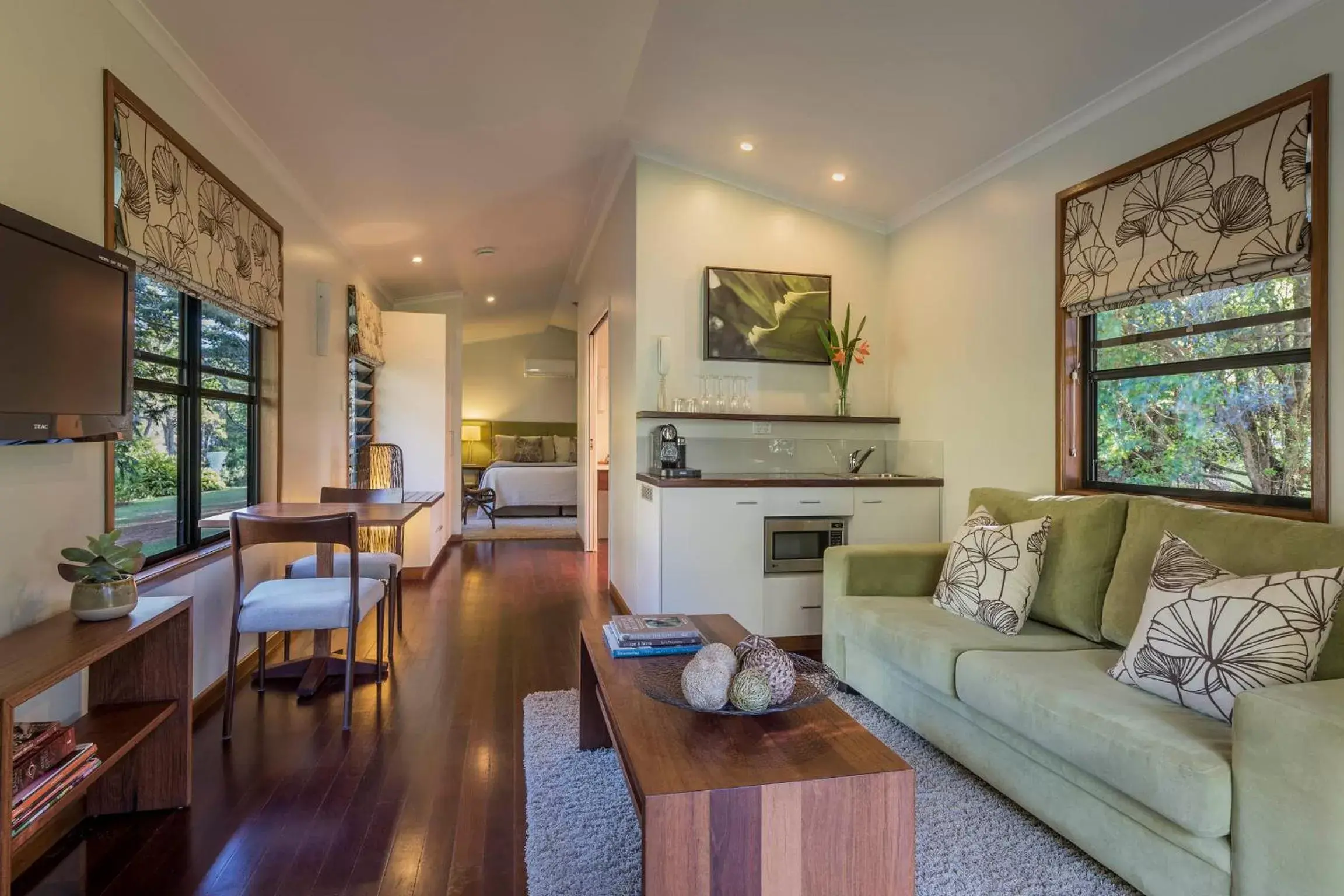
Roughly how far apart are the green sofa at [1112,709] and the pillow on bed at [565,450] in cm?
788

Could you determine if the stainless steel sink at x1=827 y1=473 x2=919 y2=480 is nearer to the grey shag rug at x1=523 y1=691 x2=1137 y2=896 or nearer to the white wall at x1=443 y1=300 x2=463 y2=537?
the grey shag rug at x1=523 y1=691 x2=1137 y2=896

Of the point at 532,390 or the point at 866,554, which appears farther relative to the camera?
the point at 532,390

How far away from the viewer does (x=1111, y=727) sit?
5.17 feet

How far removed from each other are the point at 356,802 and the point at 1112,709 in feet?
7.03

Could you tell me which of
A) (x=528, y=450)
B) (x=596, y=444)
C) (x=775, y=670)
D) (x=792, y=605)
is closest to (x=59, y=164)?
(x=775, y=670)

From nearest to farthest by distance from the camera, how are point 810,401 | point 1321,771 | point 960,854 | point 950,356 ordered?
point 1321,771 → point 960,854 → point 950,356 → point 810,401

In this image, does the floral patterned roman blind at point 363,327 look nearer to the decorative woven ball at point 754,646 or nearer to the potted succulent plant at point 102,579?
the potted succulent plant at point 102,579

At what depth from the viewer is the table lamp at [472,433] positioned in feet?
34.1

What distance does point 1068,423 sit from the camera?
2.90 m

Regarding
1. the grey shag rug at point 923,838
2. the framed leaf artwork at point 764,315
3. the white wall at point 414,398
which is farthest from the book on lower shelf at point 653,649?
the white wall at point 414,398

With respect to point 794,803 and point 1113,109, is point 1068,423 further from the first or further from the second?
point 794,803

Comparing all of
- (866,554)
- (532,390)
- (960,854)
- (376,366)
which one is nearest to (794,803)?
(960,854)

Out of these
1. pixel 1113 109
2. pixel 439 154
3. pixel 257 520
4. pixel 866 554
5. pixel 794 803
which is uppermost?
pixel 439 154

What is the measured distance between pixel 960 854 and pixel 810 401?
9.11 ft
